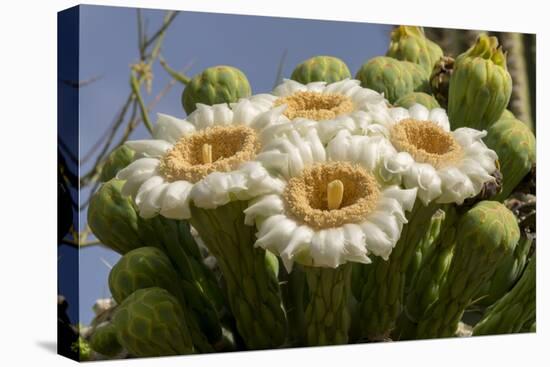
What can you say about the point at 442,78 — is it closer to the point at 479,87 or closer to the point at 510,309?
the point at 479,87

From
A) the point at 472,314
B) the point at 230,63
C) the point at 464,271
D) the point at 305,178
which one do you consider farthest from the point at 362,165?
the point at 472,314

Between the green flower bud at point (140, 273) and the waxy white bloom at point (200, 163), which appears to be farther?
the green flower bud at point (140, 273)

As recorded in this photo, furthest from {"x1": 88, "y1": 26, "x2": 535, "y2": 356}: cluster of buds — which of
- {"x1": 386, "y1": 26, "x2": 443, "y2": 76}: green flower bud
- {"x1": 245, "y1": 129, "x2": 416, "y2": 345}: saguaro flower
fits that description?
{"x1": 386, "y1": 26, "x2": 443, "y2": 76}: green flower bud

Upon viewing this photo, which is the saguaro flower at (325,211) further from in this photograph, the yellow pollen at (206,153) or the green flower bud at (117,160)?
the green flower bud at (117,160)

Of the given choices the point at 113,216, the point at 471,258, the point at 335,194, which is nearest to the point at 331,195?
the point at 335,194

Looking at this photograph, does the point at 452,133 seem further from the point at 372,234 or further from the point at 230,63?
the point at 230,63

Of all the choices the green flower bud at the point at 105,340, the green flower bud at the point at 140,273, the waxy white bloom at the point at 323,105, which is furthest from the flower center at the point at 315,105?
the green flower bud at the point at 105,340

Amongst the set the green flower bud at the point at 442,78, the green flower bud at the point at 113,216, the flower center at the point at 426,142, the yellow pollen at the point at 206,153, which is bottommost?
the green flower bud at the point at 113,216
